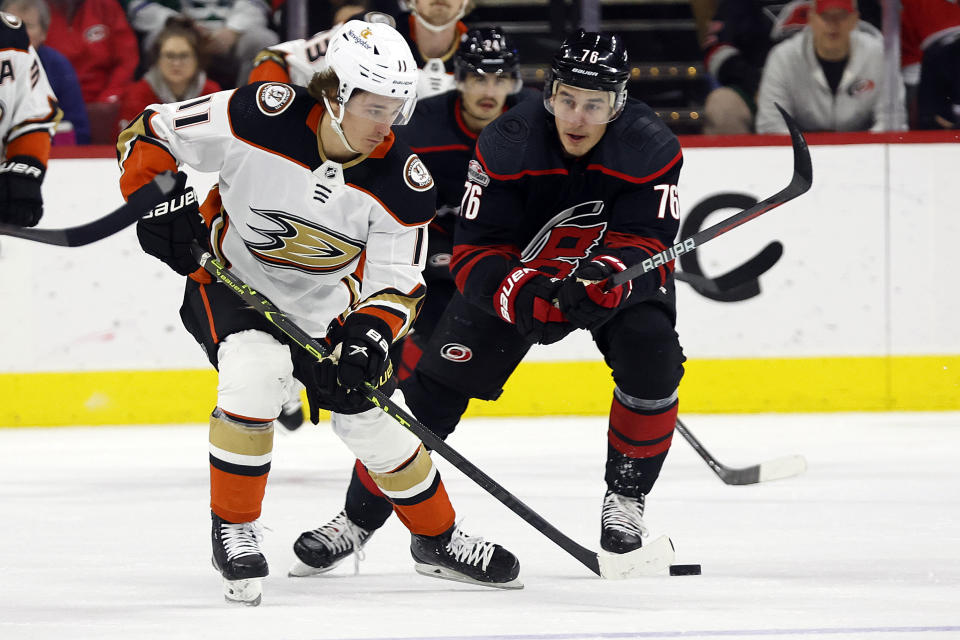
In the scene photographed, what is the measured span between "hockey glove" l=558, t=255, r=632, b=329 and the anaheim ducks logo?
0.39m

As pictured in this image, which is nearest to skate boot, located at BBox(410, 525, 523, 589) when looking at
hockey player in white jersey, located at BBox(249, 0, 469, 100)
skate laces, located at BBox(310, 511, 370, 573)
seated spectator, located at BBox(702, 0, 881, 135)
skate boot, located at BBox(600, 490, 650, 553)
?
skate laces, located at BBox(310, 511, 370, 573)

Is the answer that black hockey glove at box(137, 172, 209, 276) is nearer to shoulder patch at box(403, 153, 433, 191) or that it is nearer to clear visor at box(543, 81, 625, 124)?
shoulder patch at box(403, 153, 433, 191)

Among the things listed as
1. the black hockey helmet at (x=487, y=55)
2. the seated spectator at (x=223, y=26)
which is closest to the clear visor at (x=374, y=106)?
the black hockey helmet at (x=487, y=55)

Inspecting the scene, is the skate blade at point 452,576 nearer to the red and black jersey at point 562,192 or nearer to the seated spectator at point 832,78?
the red and black jersey at point 562,192

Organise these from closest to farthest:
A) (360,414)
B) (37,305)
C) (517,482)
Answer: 1. (360,414)
2. (517,482)
3. (37,305)

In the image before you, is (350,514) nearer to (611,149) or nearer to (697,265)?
(611,149)

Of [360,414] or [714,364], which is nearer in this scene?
[360,414]

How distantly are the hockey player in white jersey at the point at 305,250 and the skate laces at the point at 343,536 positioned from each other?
137mm

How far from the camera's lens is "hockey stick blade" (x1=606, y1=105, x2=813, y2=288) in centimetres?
276

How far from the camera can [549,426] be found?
16.3ft

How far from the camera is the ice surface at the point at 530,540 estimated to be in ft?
7.74

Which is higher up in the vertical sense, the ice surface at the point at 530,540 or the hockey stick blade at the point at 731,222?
the hockey stick blade at the point at 731,222

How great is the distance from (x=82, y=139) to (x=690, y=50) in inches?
93.2

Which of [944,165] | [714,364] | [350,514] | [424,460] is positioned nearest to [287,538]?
[350,514]
